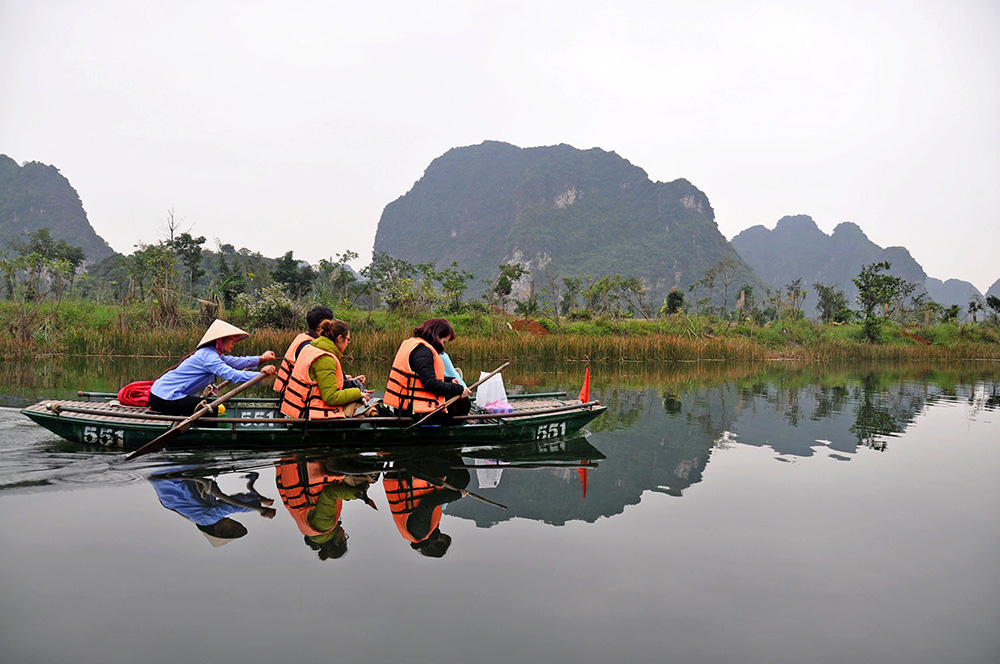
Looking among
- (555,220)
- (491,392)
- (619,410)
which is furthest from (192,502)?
(555,220)

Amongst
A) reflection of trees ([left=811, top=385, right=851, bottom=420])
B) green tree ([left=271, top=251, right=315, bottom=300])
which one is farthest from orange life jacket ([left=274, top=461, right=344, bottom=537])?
green tree ([left=271, top=251, right=315, bottom=300])

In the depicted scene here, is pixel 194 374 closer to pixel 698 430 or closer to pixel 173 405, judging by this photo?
pixel 173 405

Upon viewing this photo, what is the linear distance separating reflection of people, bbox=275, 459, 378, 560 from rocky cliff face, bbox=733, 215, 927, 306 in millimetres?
117854

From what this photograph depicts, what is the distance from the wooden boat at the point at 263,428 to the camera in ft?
19.0

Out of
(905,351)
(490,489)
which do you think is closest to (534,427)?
(490,489)

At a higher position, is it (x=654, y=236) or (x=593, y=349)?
(x=654, y=236)

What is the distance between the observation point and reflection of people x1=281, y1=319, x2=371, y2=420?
6.04 metres

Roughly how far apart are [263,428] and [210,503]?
1.41 metres

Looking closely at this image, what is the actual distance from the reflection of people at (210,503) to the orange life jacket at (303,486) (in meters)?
0.18

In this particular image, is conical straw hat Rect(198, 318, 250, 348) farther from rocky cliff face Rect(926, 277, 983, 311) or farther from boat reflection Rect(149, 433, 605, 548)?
rocky cliff face Rect(926, 277, 983, 311)

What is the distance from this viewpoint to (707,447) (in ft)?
24.3

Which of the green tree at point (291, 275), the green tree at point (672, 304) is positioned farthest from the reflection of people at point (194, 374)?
the green tree at point (672, 304)

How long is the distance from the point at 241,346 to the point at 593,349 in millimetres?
10878

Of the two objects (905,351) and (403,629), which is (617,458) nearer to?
(403,629)
